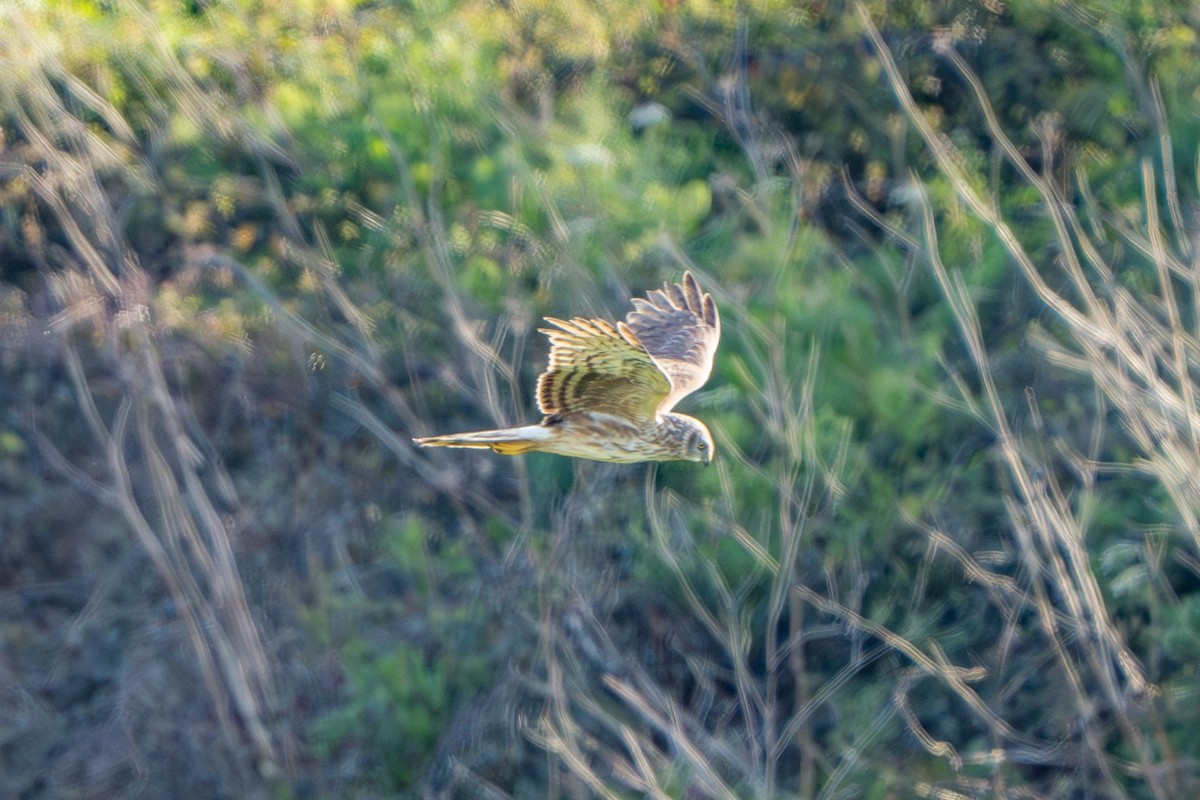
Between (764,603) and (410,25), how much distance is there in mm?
4470

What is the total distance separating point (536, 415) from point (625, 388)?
12.4ft

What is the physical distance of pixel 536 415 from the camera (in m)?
8.91

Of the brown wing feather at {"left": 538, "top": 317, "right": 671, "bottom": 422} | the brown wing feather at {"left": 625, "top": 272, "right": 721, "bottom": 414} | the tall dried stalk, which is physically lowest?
the tall dried stalk

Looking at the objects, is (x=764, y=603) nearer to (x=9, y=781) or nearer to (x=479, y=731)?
(x=479, y=731)

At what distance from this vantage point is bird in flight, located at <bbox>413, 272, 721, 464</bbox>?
4828mm

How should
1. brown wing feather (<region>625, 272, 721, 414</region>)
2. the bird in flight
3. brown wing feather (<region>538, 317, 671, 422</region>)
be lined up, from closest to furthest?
1. brown wing feather (<region>538, 317, 671, 422</region>)
2. the bird in flight
3. brown wing feather (<region>625, 272, 721, 414</region>)

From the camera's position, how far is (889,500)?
8.12 m

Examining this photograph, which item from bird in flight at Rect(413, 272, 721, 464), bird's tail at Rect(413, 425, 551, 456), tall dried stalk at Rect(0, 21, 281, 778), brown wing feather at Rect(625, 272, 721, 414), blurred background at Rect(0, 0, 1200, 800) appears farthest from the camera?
tall dried stalk at Rect(0, 21, 281, 778)

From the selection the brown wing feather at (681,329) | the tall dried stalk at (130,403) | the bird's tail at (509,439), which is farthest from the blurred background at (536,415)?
the bird's tail at (509,439)

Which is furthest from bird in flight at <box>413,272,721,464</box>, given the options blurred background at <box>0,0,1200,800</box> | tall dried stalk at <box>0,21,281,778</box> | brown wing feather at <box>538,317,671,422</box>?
tall dried stalk at <box>0,21,281,778</box>

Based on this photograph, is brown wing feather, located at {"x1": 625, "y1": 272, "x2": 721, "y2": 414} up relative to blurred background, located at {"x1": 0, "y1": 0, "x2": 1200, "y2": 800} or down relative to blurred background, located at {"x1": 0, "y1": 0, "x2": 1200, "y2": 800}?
up

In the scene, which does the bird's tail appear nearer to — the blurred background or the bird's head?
the bird's head

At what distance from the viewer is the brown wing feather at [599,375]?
15.2 ft

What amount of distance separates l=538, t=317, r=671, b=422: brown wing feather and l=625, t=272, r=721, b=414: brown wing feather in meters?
0.28
